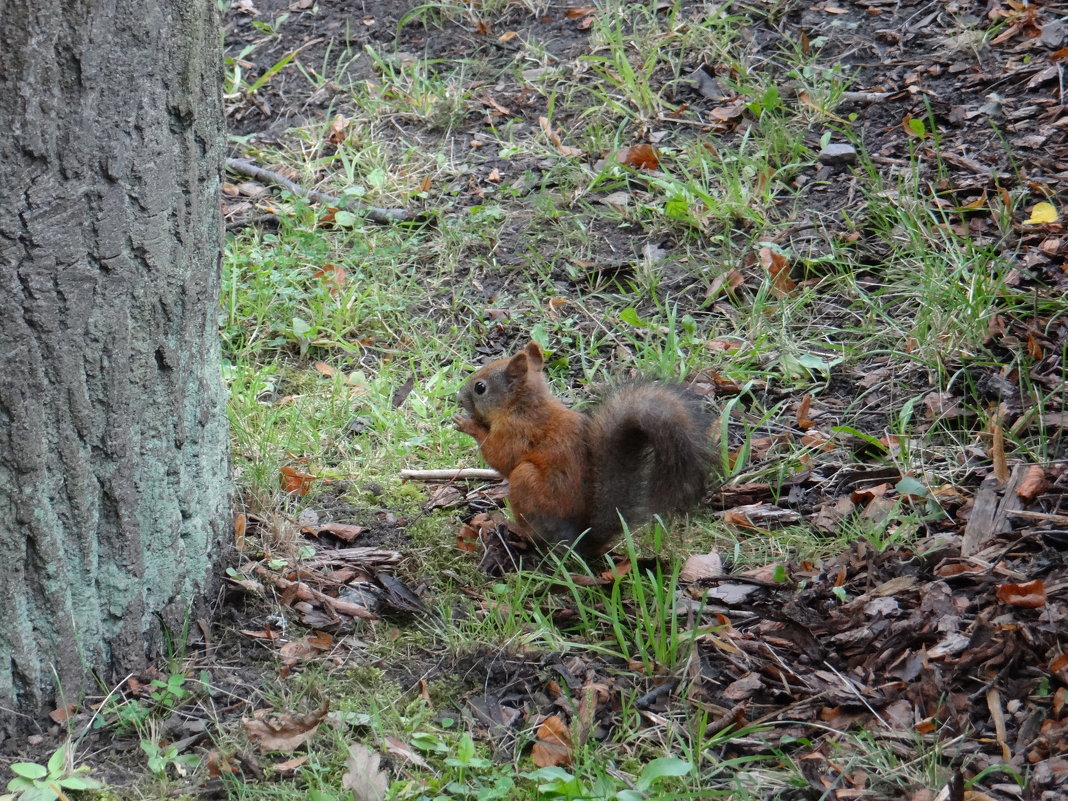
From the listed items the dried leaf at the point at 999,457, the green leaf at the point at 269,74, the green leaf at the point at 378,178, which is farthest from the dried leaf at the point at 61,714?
the green leaf at the point at 269,74

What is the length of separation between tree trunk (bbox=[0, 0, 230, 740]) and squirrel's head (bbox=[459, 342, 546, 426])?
3.63 feet

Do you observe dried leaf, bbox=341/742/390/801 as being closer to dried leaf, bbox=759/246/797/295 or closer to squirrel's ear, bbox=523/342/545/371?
squirrel's ear, bbox=523/342/545/371

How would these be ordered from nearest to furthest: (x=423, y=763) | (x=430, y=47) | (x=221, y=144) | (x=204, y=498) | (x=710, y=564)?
(x=423, y=763) → (x=221, y=144) → (x=204, y=498) → (x=710, y=564) → (x=430, y=47)

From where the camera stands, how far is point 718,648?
3049 mm

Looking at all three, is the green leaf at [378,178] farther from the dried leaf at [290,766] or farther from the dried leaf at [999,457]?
the dried leaf at [290,766]

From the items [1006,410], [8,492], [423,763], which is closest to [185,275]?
[8,492]

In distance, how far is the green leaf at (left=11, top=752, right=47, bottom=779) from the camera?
2537 mm

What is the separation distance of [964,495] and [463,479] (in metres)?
1.74

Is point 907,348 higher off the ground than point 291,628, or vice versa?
point 907,348

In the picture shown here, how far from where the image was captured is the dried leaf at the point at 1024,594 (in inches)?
116

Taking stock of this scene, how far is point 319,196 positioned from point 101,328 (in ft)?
11.3

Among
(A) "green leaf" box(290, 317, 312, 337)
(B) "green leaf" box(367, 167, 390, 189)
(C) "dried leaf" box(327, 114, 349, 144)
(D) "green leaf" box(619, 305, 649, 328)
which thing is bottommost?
(A) "green leaf" box(290, 317, 312, 337)

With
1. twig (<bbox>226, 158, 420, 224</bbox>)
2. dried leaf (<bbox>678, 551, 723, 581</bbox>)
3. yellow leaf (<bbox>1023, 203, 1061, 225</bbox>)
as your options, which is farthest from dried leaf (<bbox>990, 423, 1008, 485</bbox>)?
twig (<bbox>226, 158, 420, 224</bbox>)

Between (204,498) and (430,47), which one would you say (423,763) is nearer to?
(204,498)
